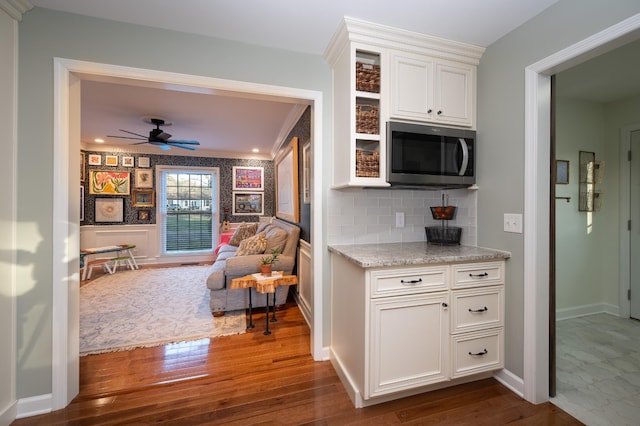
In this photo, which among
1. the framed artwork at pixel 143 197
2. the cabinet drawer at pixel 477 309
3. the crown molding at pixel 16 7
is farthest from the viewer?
the framed artwork at pixel 143 197

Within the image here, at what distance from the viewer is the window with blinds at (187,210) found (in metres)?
6.10

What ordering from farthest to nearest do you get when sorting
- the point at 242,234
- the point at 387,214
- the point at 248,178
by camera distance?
the point at 248,178 → the point at 242,234 → the point at 387,214

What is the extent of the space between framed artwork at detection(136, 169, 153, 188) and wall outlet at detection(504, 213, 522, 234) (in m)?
6.43

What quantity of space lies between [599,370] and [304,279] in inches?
104

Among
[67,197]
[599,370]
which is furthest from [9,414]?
[599,370]

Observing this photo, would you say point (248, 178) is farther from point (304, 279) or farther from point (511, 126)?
point (511, 126)

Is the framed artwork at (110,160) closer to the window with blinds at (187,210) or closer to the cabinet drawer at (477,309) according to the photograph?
the window with blinds at (187,210)

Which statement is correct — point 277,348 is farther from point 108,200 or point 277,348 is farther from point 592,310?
point 108,200

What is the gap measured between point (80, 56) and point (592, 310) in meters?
5.34

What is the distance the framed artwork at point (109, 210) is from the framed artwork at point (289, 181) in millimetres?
3477

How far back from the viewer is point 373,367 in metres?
1.66

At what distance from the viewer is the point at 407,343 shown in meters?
1.72

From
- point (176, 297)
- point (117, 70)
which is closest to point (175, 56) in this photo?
point (117, 70)

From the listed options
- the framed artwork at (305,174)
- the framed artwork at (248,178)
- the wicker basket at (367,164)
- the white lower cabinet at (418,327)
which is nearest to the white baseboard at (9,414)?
the white lower cabinet at (418,327)
